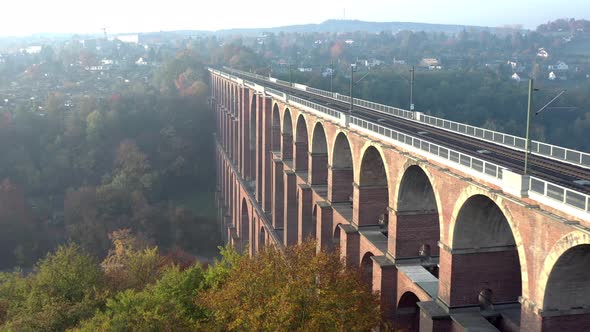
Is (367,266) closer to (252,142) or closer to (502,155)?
(502,155)

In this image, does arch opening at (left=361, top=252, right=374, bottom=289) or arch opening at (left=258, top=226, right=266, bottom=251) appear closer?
arch opening at (left=361, top=252, right=374, bottom=289)

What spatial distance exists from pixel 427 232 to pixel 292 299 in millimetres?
11152

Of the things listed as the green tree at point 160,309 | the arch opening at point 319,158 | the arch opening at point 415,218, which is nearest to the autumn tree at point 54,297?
the green tree at point 160,309

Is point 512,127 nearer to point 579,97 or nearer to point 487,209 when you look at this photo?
point 579,97

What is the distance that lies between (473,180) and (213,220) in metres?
67.4

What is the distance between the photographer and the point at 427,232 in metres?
31.9

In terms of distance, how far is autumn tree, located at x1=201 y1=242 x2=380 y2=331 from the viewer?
2308cm

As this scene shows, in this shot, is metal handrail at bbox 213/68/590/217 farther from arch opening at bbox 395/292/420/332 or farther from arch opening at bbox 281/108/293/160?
arch opening at bbox 281/108/293/160

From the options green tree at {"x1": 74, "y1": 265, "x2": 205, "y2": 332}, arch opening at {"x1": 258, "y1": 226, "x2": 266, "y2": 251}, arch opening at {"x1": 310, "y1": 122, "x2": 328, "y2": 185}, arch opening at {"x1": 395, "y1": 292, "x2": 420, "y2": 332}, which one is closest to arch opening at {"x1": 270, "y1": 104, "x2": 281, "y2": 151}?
arch opening at {"x1": 258, "y1": 226, "x2": 266, "y2": 251}

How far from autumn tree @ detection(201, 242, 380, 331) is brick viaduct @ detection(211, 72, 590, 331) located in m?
3.35

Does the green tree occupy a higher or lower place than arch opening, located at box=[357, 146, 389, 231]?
lower

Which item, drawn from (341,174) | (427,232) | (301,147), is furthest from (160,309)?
(301,147)

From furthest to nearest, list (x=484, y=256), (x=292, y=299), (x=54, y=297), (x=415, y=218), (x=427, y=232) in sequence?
(x=427, y=232), (x=415, y=218), (x=54, y=297), (x=484, y=256), (x=292, y=299)

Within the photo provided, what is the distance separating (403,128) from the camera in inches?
1522
